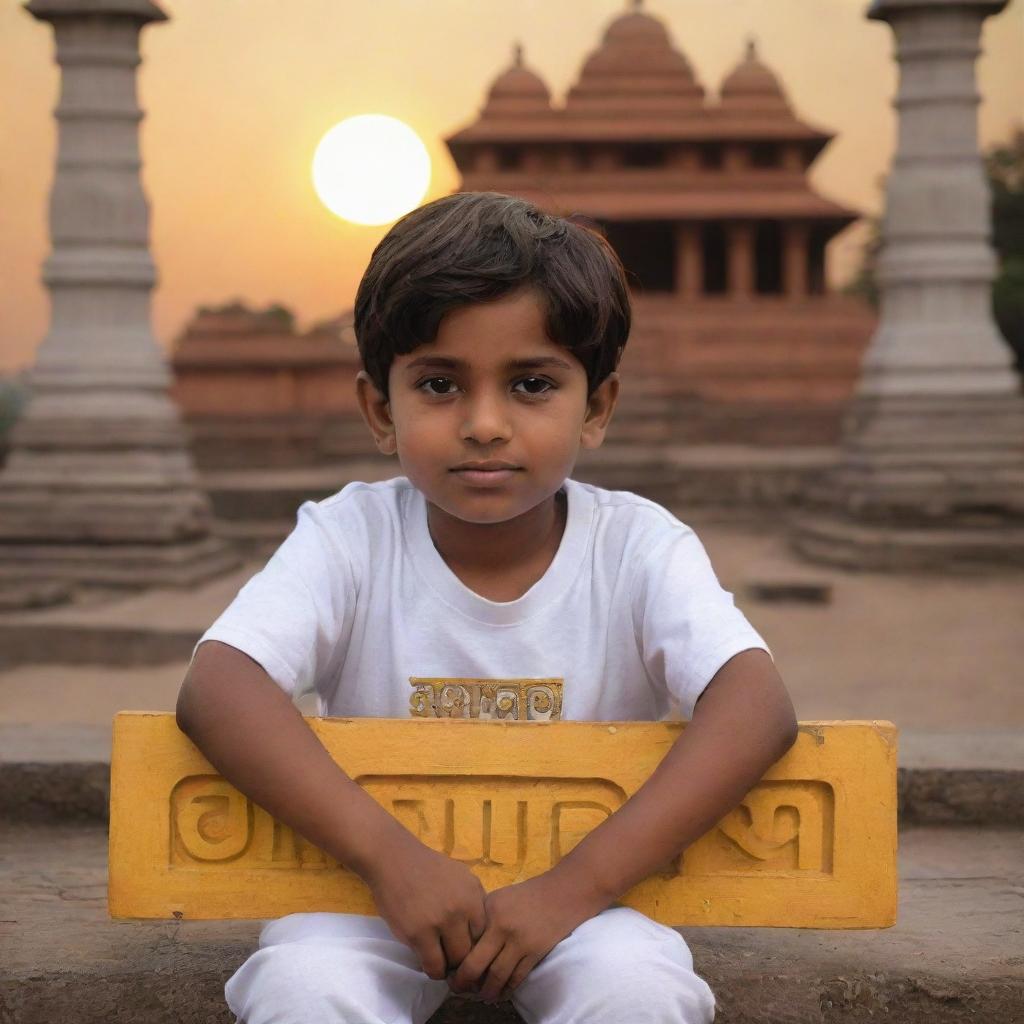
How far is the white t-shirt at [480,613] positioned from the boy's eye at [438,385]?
0.20 metres

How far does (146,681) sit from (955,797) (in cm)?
380

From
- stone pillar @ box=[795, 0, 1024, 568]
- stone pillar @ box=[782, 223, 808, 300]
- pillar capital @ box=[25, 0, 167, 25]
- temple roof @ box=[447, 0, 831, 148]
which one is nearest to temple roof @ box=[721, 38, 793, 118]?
temple roof @ box=[447, 0, 831, 148]

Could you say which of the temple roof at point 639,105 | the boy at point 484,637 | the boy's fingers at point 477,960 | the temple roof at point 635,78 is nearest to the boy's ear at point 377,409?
the boy at point 484,637

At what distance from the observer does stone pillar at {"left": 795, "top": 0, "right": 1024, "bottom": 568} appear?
8039mm

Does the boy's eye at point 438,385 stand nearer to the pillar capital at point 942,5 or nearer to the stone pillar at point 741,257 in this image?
the pillar capital at point 942,5

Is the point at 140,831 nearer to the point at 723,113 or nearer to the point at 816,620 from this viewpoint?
the point at 816,620

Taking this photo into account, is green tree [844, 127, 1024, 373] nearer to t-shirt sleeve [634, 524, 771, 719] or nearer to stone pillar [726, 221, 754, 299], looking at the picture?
stone pillar [726, 221, 754, 299]

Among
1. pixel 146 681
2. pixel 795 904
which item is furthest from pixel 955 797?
pixel 146 681

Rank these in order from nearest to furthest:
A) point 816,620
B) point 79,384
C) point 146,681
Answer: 1. point 146,681
2. point 816,620
3. point 79,384

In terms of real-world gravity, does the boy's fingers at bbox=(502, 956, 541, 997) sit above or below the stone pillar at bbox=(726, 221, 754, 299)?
below

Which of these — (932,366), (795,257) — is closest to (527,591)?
(932,366)

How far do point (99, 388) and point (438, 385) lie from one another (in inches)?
269

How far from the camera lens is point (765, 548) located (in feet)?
30.5

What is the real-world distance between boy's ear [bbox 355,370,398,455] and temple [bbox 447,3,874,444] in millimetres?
13499
